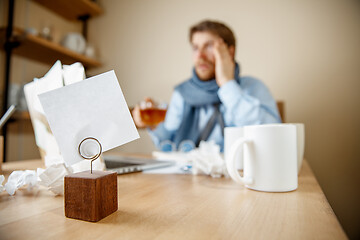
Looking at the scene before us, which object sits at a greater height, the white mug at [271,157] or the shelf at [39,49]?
the shelf at [39,49]

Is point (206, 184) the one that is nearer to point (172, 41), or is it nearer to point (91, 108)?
point (91, 108)

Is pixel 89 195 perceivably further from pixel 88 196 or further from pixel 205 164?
pixel 205 164

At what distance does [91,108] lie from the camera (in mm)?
288

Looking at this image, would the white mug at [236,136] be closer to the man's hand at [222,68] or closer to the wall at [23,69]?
the man's hand at [222,68]

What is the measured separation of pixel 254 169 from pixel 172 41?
6.26 ft

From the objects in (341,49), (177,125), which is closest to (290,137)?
(177,125)

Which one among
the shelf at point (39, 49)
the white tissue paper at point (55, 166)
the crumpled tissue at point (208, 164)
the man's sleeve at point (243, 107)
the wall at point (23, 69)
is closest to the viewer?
the white tissue paper at point (55, 166)

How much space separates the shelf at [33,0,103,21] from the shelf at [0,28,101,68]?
1.46 ft

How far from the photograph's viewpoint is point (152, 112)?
978 mm

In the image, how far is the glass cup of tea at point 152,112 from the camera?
96cm

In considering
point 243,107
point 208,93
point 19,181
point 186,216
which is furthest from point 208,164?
point 208,93

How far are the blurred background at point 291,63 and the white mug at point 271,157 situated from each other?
4.27ft

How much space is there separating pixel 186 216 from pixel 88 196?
0.39ft

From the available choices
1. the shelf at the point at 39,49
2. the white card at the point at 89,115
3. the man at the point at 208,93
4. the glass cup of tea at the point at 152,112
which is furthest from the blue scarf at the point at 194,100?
the white card at the point at 89,115
